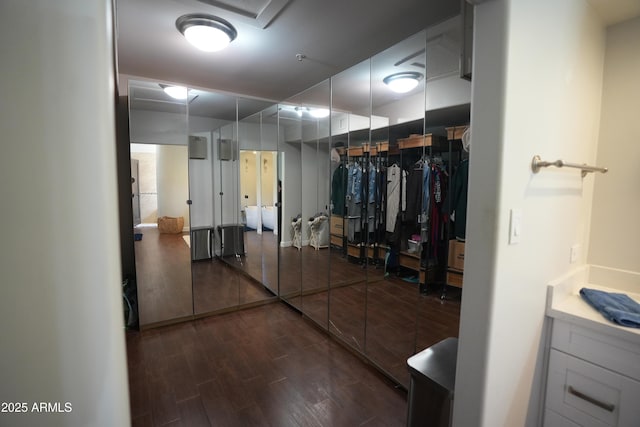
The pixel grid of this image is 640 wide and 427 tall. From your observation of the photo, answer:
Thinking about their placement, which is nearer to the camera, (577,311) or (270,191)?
(577,311)

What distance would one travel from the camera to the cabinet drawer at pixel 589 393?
1203 millimetres

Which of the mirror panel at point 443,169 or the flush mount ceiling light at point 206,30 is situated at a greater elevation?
the flush mount ceiling light at point 206,30

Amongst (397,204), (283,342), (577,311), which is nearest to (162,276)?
(283,342)

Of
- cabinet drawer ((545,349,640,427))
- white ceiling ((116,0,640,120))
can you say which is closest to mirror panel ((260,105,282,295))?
white ceiling ((116,0,640,120))

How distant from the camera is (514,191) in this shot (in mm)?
1115

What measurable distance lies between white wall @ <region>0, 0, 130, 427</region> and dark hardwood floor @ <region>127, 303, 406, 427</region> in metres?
1.63

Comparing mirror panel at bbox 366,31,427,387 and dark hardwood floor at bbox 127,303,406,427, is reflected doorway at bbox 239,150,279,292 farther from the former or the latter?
mirror panel at bbox 366,31,427,387

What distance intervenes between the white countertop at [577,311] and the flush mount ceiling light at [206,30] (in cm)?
265

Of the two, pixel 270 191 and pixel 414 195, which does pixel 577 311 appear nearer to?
pixel 414 195

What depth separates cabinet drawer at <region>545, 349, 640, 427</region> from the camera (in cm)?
120

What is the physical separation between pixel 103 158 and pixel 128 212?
287 centimetres

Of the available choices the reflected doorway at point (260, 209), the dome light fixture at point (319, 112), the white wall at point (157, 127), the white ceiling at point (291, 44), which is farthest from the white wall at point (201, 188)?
the dome light fixture at point (319, 112)

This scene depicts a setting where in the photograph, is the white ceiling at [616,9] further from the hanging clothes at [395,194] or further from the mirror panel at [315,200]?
the mirror panel at [315,200]

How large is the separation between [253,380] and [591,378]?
6.50 feet
